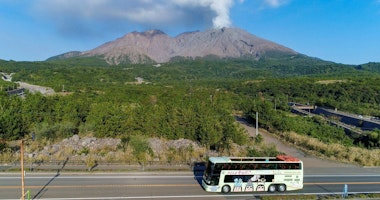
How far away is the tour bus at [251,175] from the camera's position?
19.2 metres

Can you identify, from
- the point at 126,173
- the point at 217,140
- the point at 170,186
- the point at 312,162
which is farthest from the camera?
the point at 217,140

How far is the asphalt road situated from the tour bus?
1.62 feet

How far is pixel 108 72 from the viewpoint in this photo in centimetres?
14538

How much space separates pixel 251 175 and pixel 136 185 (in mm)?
7607

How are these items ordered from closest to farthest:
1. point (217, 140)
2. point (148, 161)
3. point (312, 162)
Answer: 1. point (148, 161)
2. point (312, 162)
3. point (217, 140)

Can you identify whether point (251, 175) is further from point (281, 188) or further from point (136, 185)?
point (136, 185)

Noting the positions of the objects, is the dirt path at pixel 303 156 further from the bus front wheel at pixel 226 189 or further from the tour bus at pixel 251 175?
the bus front wheel at pixel 226 189

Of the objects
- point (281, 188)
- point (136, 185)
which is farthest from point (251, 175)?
point (136, 185)

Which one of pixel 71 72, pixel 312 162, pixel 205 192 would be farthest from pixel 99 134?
pixel 71 72

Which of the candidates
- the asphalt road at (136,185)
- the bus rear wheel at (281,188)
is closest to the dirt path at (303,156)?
the asphalt road at (136,185)

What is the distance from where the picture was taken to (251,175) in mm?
19422

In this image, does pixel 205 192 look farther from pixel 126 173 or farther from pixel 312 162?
pixel 312 162

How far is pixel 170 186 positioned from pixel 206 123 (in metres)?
13.4

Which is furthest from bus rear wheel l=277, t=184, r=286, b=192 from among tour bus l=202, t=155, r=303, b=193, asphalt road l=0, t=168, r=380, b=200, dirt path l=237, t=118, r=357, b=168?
dirt path l=237, t=118, r=357, b=168
